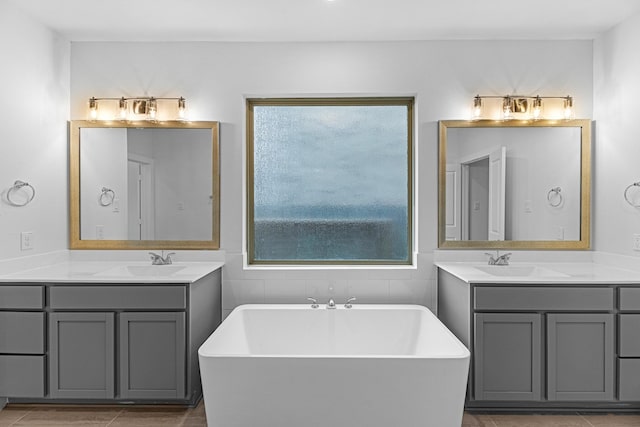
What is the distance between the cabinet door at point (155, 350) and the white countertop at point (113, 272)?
0.71 feet

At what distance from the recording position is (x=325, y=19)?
3.13 metres

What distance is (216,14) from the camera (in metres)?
3.06

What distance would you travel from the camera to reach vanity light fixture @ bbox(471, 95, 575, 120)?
3428 mm

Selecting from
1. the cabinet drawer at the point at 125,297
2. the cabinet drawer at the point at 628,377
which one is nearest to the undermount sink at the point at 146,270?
the cabinet drawer at the point at 125,297

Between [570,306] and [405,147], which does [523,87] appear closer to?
[405,147]

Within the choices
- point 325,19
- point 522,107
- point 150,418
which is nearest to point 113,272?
point 150,418

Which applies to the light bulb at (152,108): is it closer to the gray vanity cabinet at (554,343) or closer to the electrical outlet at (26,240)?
the electrical outlet at (26,240)

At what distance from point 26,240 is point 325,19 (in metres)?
2.46

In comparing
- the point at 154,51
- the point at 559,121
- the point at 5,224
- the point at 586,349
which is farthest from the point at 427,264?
the point at 5,224

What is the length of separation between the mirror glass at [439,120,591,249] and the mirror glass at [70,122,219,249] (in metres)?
1.78

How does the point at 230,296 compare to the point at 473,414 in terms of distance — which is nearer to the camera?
the point at 473,414

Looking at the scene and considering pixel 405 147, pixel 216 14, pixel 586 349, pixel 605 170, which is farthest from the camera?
pixel 405 147

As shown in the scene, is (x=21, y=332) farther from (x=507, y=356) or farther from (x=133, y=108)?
(x=507, y=356)

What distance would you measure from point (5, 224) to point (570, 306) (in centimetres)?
346
